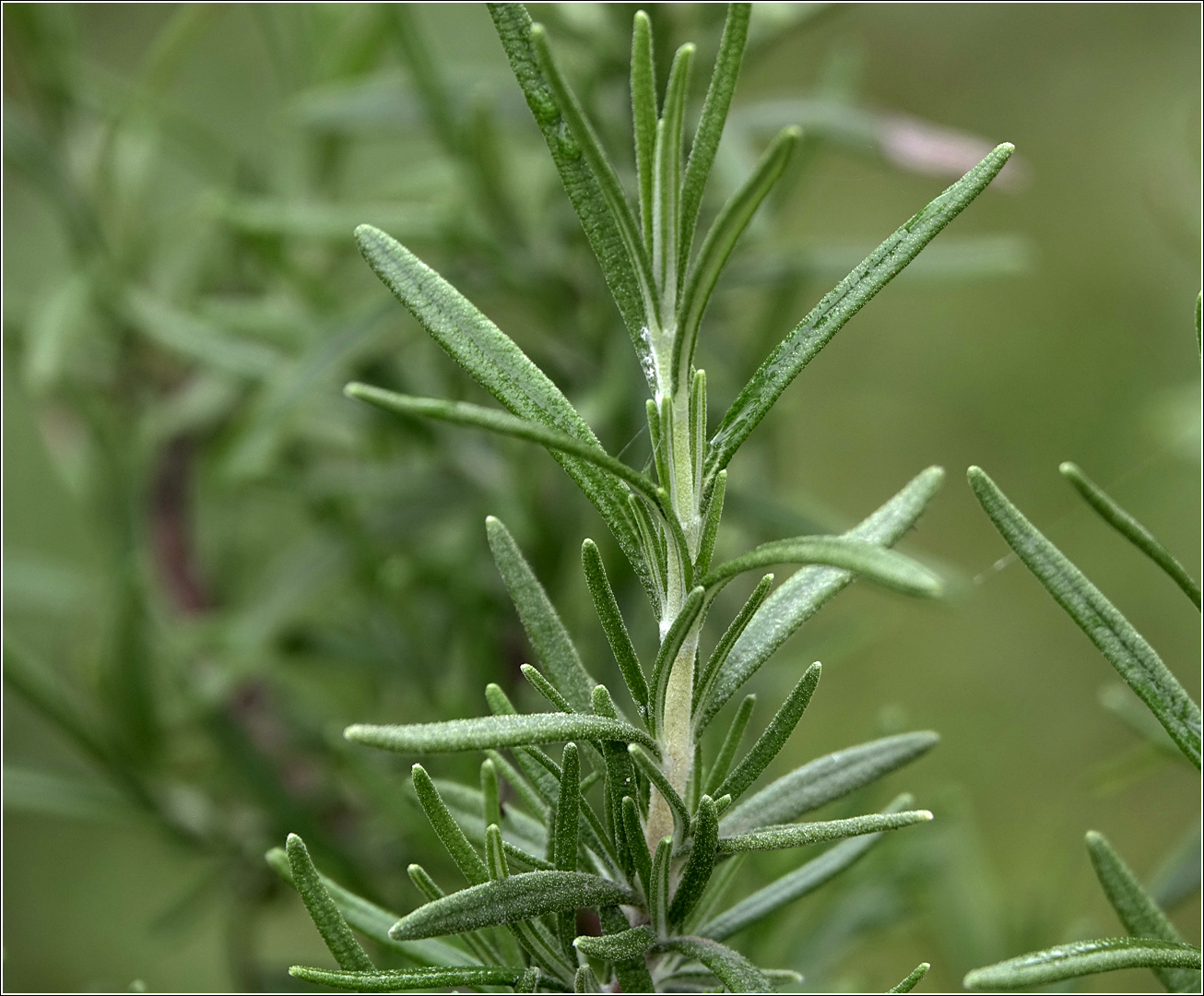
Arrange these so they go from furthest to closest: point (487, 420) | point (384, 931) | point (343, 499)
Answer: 1. point (343, 499)
2. point (384, 931)
3. point (487, 420)

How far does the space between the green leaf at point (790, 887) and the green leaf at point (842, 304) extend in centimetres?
12

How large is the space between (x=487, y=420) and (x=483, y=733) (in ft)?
0.21

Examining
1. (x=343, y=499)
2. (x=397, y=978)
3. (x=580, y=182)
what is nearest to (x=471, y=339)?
(x=580, y=182)

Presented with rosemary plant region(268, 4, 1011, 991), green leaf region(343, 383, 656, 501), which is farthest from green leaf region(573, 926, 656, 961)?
green leaf region(343, 383, 656, 501)

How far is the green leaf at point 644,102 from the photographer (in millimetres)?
256

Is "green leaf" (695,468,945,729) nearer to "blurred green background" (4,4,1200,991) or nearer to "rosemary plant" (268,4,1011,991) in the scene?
"rosemary plant" (268,4,1011,991)

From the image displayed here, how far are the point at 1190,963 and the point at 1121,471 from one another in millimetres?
911

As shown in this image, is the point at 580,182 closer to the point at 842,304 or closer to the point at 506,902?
the point at 842,304

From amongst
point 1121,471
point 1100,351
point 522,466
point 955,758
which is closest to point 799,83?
point 1100,351

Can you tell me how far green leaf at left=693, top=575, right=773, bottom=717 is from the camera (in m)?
0.29

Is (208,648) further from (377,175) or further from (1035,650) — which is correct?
(1035,650)

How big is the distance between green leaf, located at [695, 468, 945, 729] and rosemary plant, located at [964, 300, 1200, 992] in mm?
17

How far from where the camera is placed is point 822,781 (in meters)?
0.32

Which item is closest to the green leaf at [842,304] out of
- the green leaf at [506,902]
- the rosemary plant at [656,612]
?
the rosemary plant at [656,612]
